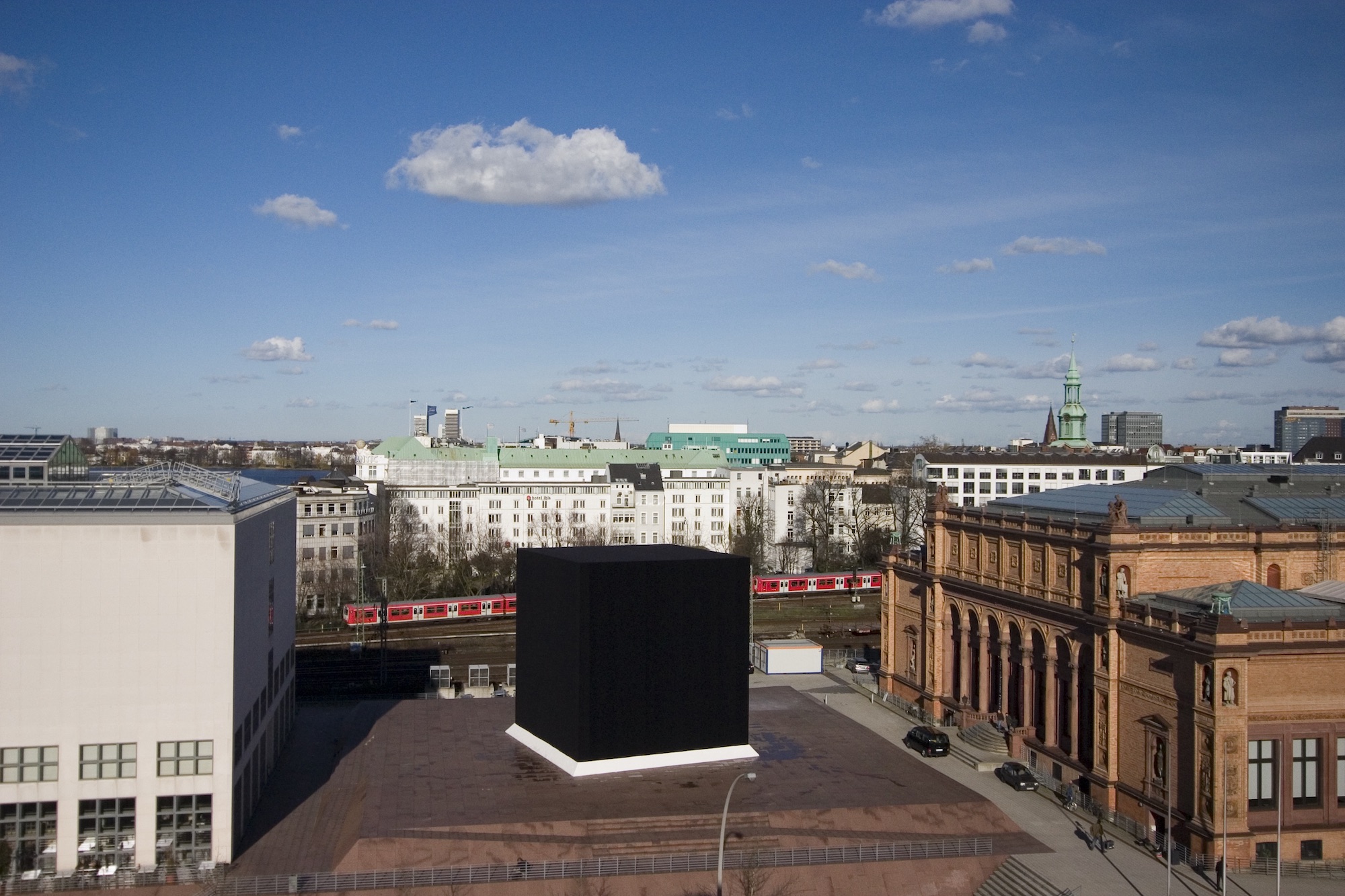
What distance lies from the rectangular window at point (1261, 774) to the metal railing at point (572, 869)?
30.9 feet

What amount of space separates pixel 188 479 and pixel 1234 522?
42813mm

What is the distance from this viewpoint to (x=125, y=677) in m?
33.2

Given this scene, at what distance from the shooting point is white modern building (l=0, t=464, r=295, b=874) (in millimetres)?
32500

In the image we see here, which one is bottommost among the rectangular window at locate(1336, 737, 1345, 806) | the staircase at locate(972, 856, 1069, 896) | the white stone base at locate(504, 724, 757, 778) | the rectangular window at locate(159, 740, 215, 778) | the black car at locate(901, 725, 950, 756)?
the staircase at locate(972, 856, 1069, 896)

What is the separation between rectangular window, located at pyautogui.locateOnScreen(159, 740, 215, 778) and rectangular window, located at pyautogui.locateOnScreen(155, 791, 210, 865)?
0.78m

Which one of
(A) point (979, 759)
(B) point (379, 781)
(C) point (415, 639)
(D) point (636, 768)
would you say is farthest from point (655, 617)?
(C) point (415, 639)

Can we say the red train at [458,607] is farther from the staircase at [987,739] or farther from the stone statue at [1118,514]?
the stone statue at [1118,514]

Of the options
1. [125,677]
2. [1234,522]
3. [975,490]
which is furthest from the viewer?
[975,490]

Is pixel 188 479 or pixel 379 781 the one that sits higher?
pixel 188 479

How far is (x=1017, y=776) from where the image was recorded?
45.0m

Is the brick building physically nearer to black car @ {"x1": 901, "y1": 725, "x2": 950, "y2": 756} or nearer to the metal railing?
black car @ {"x1": 901, "y1": 725, "x2": 950, "y2": 756}

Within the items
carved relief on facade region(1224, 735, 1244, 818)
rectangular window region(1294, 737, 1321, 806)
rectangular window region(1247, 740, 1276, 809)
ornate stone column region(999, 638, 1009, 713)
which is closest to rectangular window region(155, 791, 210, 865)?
carved relief on facade region(1224, 735, 1244, 818)

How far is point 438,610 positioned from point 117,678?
54.6 m

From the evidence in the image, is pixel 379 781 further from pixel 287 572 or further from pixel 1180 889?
pixel 1180 889
